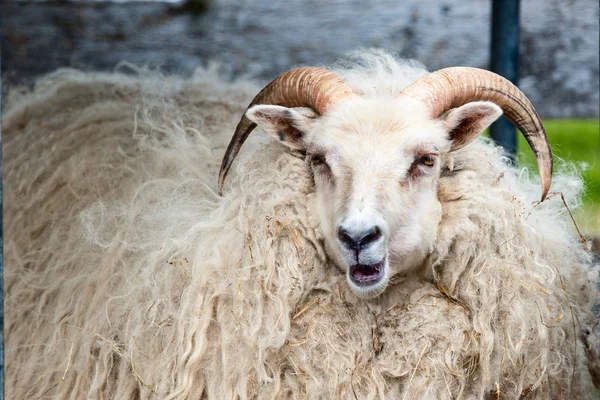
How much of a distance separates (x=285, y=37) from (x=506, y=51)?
86.9 inches

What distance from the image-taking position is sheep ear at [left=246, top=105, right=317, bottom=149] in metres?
4.07

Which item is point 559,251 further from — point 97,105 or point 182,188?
point 97,105

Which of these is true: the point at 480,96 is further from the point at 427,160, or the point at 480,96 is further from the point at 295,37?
the point at 295,37

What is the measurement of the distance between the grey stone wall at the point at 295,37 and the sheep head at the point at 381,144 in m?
3.93

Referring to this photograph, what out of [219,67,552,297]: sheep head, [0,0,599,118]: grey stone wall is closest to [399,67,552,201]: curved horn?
[219,67,552,297]: sheep head

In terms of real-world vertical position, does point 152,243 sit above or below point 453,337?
above

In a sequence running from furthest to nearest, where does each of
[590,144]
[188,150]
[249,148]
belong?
[590,144]
[188,150]
[249,148]

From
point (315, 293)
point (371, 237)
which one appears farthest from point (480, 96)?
point (315, 293)

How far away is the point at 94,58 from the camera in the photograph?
8164 millimetres

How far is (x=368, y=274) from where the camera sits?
3742 millimetres

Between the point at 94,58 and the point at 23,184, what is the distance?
3.07 meters

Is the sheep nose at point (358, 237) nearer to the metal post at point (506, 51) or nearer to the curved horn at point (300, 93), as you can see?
the curved horn at point (300, 93)

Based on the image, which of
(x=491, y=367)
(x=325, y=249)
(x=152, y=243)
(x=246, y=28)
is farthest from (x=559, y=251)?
(x=246, y=28)

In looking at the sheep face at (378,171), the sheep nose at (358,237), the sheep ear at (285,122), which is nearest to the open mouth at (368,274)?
the sheep face at (378,171)
